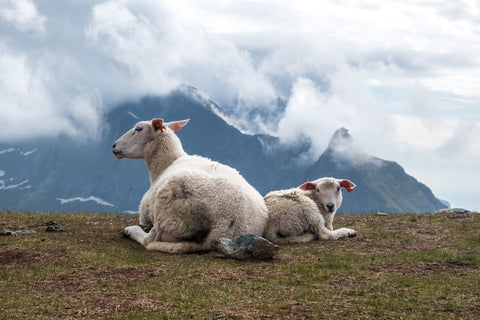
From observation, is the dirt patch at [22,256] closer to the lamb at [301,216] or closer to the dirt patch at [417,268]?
the lamb at [301,216]

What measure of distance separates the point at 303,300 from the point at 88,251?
5441 millimetres

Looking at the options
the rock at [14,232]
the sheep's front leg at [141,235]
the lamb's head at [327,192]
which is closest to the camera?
the sheep's front leg at [141,235]

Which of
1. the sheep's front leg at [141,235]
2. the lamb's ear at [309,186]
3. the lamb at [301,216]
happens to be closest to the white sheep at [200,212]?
the sheep's front leg at [141,235]

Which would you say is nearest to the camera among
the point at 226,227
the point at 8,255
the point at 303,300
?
the point at 303,300

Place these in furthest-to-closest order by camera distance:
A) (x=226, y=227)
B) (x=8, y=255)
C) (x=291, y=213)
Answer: (x=291, y=213) < (x=226, y=227) < (x=8, y=255)

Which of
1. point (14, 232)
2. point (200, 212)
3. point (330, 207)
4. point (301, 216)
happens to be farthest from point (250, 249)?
point (14, 232)

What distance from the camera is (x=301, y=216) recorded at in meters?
13.9

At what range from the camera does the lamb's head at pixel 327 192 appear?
49.3 feet

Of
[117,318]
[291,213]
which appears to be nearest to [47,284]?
[117,318]

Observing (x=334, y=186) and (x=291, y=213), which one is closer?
(x=291, y=213)

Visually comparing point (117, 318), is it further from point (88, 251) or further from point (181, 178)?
point (181, 178)

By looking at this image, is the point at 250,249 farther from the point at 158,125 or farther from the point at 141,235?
the point at 158,125

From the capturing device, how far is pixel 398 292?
29.1ft

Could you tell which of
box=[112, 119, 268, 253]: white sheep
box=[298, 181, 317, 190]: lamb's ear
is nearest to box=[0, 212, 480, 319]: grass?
box=[112, 119, 268, 253]: white sheep
